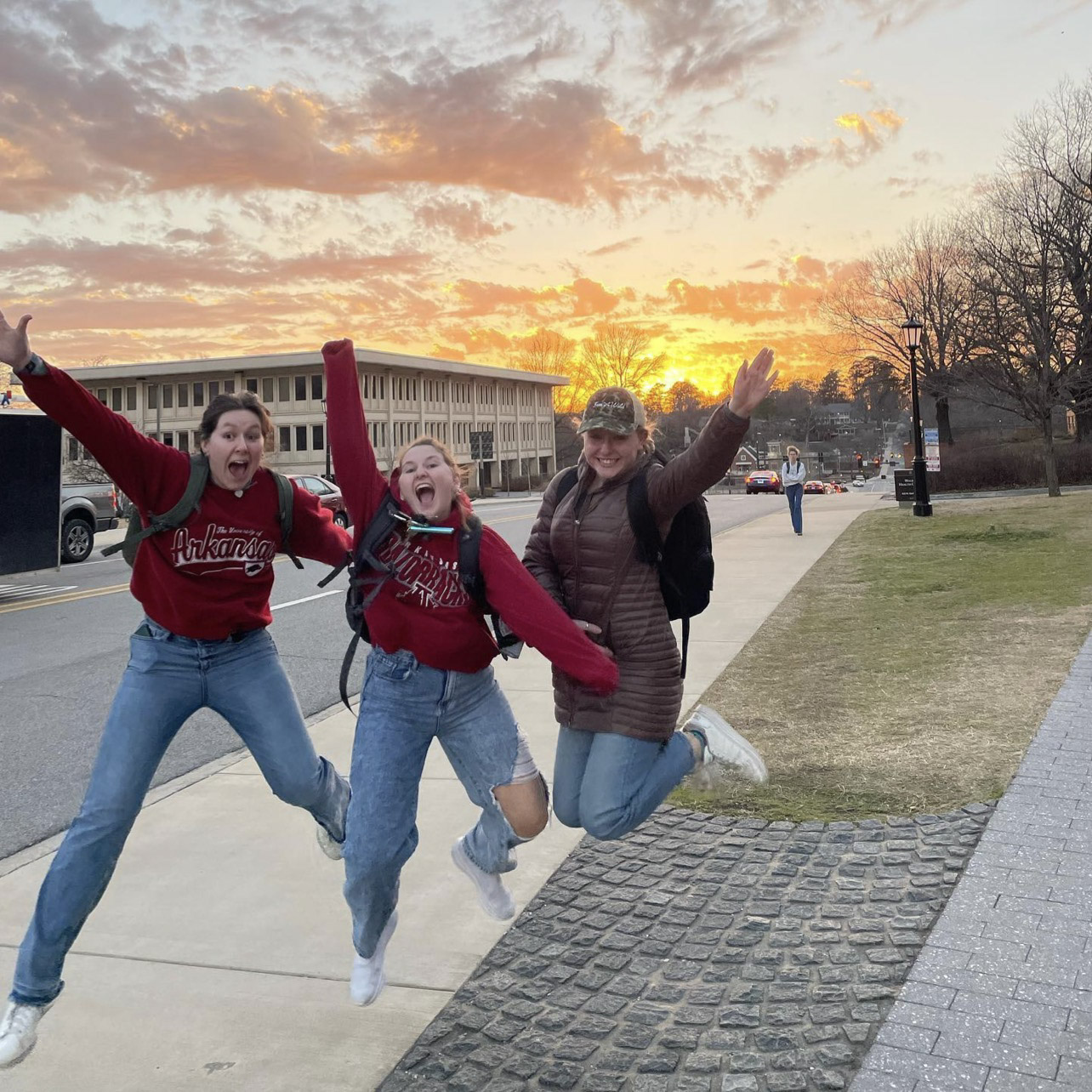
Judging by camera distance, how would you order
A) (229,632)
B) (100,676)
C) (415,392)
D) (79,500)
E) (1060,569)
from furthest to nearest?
(415,392), (79,500), (1060,569), (100,676), (229,632)

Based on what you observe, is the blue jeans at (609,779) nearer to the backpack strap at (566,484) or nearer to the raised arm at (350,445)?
the backpack strap at (566,484)

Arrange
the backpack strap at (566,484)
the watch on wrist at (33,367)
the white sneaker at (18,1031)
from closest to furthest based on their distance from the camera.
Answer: the white sneaker at (18,1031)
the watch on wrist at (33,367)
the backpack strap at (566,484)

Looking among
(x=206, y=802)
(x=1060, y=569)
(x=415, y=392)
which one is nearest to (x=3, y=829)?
(x=206, y=802)

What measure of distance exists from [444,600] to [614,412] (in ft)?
2.84

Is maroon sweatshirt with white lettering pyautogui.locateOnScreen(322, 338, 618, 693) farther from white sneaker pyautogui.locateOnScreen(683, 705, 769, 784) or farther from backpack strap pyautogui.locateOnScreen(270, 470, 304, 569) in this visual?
white sneaker pyautogui.locateOnScreen(683, 705, 769, 784)

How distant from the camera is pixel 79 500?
19859 millimetres

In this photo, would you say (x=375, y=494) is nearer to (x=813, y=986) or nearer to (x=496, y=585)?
(x=496, y=585)

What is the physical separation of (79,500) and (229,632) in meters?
17.8

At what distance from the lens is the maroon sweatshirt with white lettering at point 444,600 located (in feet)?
11.3

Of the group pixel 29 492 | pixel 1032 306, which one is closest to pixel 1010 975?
pixel 29 492

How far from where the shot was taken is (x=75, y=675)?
30.7 feet

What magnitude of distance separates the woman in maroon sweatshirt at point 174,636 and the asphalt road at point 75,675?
6.69 feet

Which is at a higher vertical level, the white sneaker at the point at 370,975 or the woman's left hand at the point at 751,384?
the woman's left hand at the point at 751,384

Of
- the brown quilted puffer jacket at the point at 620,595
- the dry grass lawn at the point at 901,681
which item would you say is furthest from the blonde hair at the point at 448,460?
the dry grass lawn at the point at 901,681
